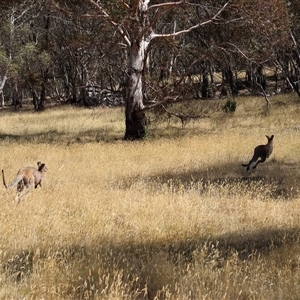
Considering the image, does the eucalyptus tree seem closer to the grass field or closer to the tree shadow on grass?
the tree shadow on grass

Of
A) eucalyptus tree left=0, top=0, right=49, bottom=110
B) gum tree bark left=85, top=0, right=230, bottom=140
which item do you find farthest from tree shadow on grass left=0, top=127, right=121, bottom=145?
eucalyptus tree left=0, top=0, right=49, bottom=110

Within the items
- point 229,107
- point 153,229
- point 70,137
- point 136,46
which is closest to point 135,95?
point 136,46

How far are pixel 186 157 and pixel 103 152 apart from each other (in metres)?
2.87

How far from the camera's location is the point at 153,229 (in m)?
6.21

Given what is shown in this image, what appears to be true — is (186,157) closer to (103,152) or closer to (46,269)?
(103,152)

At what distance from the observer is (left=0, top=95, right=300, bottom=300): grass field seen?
4.28 m

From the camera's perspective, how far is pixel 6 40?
1078 inches

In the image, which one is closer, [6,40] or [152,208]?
[152,208]

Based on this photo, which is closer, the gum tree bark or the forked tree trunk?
the gum tree bark

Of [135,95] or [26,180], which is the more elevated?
[135,95]

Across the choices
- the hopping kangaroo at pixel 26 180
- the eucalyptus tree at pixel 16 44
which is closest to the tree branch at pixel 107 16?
the eucalyptus tree at pixel 16 44

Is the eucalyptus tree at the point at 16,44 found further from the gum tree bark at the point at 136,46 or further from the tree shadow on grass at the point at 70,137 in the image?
the tree shadow on grass at the point at 70,137

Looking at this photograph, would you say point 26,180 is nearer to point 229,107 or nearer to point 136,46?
point 136,46

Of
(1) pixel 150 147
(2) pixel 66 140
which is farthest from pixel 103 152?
(2) pixel 66 140
